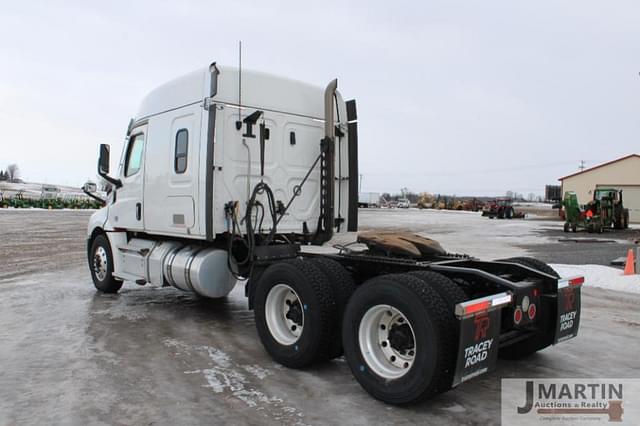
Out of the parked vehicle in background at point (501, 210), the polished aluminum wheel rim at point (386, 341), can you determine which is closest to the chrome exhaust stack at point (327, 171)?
the polished aluminum wheel rim at point (386, 341)

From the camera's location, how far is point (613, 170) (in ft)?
151

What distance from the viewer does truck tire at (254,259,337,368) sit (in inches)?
185

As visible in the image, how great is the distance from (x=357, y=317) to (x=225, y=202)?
9.03ft

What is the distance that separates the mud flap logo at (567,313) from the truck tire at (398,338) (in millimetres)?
1425

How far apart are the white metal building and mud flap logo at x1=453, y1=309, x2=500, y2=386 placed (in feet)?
143

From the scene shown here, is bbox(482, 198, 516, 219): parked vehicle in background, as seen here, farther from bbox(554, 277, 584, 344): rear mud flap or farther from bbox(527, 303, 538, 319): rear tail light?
bbox(527, 303, 538, 319): rear tail light

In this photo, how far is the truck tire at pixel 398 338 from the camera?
12.3 ft

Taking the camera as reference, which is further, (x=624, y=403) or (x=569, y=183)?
(x=569, y=183)

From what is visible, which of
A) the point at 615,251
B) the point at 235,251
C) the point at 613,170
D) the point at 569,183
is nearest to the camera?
the point at 235,251

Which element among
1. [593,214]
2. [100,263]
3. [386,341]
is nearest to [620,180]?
[593,214]

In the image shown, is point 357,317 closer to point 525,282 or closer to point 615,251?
point 525,282

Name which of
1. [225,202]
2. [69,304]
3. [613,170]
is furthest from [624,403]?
[613,170]

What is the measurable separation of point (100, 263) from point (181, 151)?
10.3 feet

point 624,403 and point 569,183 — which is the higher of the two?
point 569,183
